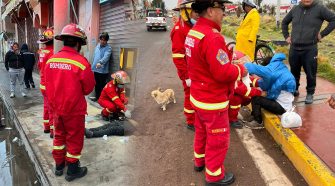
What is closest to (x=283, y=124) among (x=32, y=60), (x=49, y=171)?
(x=49, y=171)

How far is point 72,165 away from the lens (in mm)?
4293

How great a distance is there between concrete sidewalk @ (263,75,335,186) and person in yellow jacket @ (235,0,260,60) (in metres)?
1.39

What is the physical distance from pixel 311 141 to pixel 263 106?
96 centimetres

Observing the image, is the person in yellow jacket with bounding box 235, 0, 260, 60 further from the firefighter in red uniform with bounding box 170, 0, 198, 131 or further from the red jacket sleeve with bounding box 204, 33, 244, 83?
the red jacket sleeve with bounding box 204, 33, 244, 83

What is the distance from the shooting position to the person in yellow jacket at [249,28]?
6.45 meters

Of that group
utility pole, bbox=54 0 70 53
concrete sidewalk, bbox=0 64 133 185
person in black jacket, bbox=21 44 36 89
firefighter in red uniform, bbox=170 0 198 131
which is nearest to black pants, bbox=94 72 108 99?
concrete sidewalk, bbox=0 64 133 185

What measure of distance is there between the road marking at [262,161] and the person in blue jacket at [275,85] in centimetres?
36

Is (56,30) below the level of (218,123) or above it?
above

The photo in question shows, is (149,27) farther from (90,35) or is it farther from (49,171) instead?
(49,171)

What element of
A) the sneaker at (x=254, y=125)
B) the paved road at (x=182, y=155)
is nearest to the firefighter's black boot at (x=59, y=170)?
the paved road at (x=182, y=155)

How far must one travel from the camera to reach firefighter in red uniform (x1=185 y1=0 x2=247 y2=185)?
3.34 metres

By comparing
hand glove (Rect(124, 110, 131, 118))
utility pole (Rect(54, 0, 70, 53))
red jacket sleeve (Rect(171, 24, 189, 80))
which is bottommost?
hand glove (Rect(124, 110, 131, 118))

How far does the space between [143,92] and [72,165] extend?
342 centimetres

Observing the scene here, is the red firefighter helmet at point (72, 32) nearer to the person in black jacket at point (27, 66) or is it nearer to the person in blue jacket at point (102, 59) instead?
the person in blue jacket at point (102, 59)
